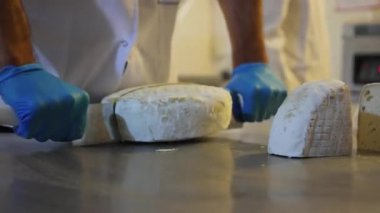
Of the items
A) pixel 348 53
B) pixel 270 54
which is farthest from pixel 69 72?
pixel 348 53

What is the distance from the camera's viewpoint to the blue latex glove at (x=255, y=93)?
2.84 feet

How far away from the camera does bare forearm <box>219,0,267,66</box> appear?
924 mm

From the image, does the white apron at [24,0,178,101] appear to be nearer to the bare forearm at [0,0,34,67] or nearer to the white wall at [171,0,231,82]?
the bare forearm at [0,0,34,67]

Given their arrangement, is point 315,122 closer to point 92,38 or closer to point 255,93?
point 255,93

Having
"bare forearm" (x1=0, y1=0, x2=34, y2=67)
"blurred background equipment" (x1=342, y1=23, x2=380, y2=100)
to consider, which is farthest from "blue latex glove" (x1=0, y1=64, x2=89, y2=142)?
"blurred background equipment" (x1=342, y1=23, x2=380, y2=100)

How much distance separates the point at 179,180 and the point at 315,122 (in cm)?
16

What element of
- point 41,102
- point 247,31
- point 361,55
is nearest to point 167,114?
point 41,102

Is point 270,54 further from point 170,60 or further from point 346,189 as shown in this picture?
point 346,189

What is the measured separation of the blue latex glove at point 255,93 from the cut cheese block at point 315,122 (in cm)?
22

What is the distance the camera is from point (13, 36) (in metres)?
0.67

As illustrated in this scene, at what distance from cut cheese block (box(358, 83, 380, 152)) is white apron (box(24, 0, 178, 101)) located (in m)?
0.34

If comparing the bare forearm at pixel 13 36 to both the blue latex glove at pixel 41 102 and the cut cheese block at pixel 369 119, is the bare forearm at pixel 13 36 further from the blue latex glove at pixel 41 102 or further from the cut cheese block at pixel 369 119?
the cut cheese block at pixel 369 119

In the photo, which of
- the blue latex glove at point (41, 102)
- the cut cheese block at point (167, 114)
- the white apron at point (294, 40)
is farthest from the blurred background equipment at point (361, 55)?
the blue latex glove at point (41, 102)

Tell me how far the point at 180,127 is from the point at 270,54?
0.52 meters
